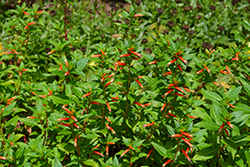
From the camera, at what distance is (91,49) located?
4.33 metres

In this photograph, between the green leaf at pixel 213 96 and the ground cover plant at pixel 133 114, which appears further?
the green leaf at pixel 213 96

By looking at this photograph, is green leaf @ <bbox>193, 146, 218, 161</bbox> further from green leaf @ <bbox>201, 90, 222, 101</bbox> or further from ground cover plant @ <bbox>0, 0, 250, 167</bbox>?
green leaf @ <bbox>201, 90, 222, 101</bbox>

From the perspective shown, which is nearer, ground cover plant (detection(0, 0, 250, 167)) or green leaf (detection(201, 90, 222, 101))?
ground cover plant (detection(0, 0, 250, 167))

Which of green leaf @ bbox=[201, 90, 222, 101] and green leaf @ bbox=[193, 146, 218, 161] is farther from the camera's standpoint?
green leaf @ bbox=[201, 90, 222, 101]

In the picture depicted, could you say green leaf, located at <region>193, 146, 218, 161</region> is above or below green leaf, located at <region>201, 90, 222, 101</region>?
below

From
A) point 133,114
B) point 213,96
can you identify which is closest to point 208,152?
point 213,96

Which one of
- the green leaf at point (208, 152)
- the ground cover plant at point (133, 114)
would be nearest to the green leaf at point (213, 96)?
the ground cover plant at point (133, 114)

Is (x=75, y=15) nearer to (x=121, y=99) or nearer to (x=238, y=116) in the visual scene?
(x=121, y=99)

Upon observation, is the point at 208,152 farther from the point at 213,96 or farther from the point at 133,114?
the point at 133,114

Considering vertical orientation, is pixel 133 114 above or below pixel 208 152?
above

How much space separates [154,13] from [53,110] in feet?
12.0

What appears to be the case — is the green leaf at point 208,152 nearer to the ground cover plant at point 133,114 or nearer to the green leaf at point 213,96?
the ground cover plant at point 133,114

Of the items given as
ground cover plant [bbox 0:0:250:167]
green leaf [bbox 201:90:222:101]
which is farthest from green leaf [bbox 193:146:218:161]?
green leaf [bbox 201:90:222:101]

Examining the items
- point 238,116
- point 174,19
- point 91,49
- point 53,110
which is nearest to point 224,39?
point 174,19
